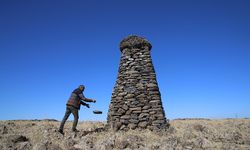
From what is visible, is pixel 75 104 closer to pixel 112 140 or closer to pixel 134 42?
pixel 112 140

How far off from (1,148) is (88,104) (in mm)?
3358

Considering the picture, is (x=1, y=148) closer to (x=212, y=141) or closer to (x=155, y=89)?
(x=155, y=89)

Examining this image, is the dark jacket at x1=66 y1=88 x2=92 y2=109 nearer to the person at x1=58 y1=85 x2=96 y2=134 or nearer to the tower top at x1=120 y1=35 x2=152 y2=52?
the person at x1=58 y1=85 x2=96 y2=134

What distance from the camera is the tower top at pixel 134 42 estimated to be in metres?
10.6

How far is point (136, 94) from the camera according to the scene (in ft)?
31.7

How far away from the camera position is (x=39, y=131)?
8812mm

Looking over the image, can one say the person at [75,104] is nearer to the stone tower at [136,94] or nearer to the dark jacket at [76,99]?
the dark jacket at [76,99]

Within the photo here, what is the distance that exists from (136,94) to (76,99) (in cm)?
255

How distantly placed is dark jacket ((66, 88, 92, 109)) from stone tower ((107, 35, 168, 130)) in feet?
4.85

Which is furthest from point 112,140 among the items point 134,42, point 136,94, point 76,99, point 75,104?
point 134,42

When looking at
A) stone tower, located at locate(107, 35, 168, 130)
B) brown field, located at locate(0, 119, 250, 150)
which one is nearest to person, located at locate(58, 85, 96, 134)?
brown field, located at locate(0, 119, 250, 150)

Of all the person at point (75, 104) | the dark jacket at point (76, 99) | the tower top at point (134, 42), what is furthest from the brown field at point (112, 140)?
the tower top at point (134, 42)

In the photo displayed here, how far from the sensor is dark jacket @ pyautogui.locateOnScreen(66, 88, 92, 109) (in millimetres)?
8750

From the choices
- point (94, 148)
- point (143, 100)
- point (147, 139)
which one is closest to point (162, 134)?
point (147, 139)
